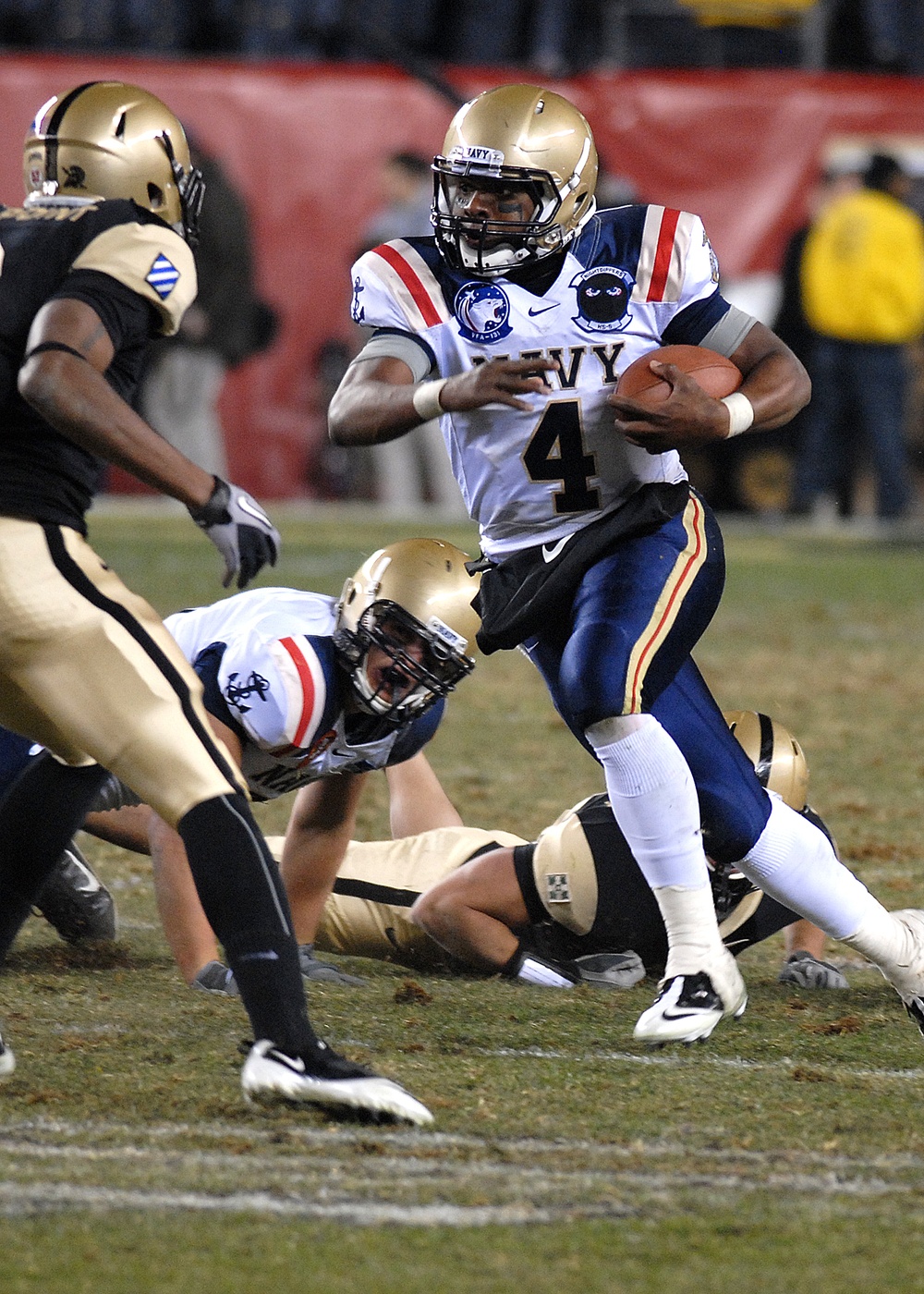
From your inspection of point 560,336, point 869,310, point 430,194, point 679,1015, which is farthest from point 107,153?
point 869,310

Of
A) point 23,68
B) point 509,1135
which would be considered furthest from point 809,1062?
point 23,68

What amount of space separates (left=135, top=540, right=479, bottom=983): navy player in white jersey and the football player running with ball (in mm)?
611

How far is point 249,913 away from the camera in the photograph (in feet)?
9.00

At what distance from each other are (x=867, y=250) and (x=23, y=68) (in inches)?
197

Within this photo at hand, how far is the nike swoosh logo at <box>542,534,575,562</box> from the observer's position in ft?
11.3

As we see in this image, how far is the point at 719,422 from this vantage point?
10.7ft

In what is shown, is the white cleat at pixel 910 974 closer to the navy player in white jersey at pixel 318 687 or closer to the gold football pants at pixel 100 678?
the navy player in white jersey at pixel 318 687

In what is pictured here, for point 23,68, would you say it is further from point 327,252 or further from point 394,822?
point 394,822

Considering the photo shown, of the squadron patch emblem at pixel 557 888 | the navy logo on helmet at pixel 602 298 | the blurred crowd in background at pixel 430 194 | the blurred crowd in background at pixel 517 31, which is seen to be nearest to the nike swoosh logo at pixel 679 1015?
the squadron patch emblem at pixel 557 888

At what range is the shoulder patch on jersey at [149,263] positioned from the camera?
2768 mm

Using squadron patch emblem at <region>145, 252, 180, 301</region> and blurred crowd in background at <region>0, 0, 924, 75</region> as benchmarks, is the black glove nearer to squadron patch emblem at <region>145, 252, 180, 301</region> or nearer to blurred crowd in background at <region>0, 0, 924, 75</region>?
squadron patch emblem at <region>145, 252, 180, 301</region>

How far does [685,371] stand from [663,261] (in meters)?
0.24

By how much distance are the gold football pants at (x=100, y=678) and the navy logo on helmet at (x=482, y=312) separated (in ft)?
3.26

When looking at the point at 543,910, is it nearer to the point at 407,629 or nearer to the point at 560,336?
the point at 407,629
